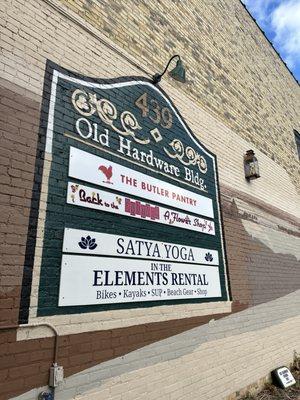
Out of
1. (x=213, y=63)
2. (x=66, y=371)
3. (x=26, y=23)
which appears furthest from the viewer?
(x=213, y=63)

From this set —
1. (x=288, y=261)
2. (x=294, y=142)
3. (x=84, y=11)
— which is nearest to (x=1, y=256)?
(x=84, y=11)

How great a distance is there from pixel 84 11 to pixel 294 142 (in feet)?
27.2

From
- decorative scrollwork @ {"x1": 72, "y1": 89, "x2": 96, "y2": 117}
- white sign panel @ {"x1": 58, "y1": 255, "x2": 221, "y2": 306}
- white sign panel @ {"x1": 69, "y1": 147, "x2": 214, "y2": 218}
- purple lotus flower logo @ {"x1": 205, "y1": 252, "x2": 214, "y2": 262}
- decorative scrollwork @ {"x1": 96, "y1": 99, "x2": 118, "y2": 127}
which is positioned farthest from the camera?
purple lotus flower logo @ {"x1": 205, "y1": 252, "x2": 214, "y2": 262}

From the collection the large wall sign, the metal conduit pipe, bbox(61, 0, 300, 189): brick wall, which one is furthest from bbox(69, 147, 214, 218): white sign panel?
bbox(61, 0, 300, 189): brick wall

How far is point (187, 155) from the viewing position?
5582 millimetres

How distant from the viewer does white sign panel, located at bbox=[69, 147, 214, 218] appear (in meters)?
3.79

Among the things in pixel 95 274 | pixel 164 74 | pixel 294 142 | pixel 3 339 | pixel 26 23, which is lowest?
pixel 3 339

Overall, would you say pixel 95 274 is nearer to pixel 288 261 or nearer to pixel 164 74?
pixel 164 74

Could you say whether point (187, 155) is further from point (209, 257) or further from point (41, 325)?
point (41, 325)

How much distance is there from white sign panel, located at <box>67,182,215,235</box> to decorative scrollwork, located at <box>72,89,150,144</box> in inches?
36.1

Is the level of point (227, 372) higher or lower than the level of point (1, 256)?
lower

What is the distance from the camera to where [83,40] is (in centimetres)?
441

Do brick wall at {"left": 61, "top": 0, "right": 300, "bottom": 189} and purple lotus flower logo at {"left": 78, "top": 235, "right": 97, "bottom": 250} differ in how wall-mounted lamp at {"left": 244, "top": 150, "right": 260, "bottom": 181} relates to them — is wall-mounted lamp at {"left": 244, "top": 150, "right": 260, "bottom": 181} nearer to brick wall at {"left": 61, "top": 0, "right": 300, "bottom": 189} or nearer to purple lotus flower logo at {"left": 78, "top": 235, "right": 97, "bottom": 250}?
brick wall at {"left": 61, "top": 0, "right": 300, "bottom": 189}

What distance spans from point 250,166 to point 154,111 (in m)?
2.95
